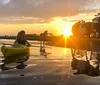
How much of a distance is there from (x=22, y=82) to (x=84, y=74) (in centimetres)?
606

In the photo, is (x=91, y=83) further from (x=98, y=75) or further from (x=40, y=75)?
(x=40, y=75)

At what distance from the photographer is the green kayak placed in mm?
36656

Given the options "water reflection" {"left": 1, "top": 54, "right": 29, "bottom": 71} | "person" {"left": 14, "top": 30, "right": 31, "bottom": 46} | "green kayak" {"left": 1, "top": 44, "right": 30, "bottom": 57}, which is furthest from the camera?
"person" {"left": 14, "top": 30, "right": 31, "bottom": 46}

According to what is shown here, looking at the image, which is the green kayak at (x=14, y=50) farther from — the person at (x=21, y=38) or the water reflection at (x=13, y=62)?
the person at (x=21, y=38)

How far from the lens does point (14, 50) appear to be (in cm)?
3744

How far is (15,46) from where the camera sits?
1512 inches

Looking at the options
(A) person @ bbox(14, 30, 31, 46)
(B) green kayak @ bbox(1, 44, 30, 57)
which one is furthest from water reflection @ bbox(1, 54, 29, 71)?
(A) person @ bbox(14, 30, 31, 46)

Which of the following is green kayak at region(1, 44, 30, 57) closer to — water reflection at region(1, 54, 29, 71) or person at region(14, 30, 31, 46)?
water reflection at region(1, 54, 29, 71)

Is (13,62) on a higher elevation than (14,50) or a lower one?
lower

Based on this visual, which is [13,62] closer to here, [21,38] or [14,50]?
[14,50]

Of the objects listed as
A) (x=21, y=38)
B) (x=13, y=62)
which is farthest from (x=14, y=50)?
(x=13, y=62)

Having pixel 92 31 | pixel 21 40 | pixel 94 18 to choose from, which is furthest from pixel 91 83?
pixel 94 18

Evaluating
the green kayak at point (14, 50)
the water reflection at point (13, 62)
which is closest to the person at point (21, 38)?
the green kayak at point (14, 50)

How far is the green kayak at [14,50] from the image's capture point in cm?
3666
